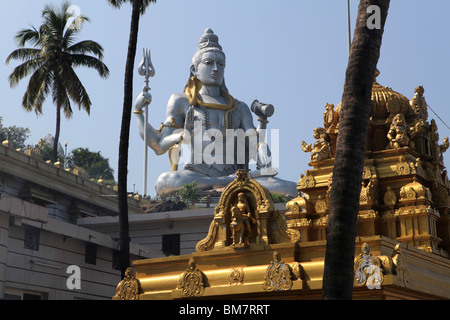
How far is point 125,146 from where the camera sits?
2203 centimetres

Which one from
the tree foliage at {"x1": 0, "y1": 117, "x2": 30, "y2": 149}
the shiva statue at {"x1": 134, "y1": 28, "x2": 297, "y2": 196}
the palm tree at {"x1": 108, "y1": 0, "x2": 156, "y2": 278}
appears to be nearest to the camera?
the palm tree at {"x1": 108, "y1": 0, "x2": 156, "y2": 278}

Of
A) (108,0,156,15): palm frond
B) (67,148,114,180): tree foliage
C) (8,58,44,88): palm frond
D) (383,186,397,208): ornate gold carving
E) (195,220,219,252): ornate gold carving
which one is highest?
(67,148,114,180): tree foliage

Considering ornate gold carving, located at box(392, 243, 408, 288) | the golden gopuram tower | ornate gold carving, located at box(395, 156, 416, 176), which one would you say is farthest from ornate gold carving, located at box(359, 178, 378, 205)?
ornate gold carving, located at box(392, 243, 408, 288)

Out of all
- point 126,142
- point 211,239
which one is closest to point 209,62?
point 126,142

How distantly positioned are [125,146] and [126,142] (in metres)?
0.12

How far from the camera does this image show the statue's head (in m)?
49.6

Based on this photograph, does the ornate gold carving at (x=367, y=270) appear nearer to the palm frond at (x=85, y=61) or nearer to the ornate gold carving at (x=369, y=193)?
the ornate gold carving at (x=369, y=193)

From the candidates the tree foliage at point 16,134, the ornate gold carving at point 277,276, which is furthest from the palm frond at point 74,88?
the tree foliage at point 16,134

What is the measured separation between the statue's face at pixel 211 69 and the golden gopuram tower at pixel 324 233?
33.2 metres

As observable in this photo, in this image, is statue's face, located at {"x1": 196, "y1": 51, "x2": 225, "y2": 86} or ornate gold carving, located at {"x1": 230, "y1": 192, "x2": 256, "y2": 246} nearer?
ornate gold carving, located at {"x1": 230, "y1": 192, "x2": 256, "y2": 246}

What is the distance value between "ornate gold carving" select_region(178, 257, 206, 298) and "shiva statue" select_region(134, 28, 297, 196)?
111ft

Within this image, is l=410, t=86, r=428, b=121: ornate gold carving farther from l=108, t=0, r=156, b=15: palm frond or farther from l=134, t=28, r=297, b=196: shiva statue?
l=134, t=28, r=297, b=196: shiva statue

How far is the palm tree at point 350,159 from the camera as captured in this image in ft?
29.5
